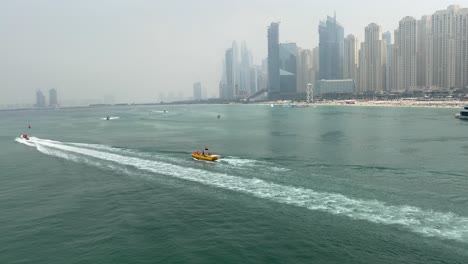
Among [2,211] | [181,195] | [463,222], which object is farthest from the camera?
[181,195]

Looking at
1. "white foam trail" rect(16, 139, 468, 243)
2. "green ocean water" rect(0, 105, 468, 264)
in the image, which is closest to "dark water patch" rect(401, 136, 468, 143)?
"green ocean water" rect(0, 105, 468, 264)

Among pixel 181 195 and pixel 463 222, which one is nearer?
pixel 463 222

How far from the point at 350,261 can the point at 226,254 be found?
22.0 feet

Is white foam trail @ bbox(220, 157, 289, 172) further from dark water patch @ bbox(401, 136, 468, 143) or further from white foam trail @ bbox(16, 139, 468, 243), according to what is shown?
dark water patch @ bbox(401, 136, 468, 143)

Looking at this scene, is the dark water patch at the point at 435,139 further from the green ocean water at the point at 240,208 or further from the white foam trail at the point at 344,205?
the white foam trail at the point at 344,205

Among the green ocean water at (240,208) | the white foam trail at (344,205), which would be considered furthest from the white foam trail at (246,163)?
the white foam trail at (344,205)

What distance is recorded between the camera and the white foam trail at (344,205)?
77.1ft

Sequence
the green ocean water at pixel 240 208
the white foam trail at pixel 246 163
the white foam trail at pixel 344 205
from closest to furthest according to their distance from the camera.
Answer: the green ocean water at pixel 240 208 → the white foam trail at pixel 344 205 → the white foam trail at pixel 246 163

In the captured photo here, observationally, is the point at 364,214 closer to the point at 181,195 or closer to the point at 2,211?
the point at 181,195

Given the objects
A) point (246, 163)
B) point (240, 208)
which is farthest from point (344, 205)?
point (246, 163)

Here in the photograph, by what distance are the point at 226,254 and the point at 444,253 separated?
11.6 m

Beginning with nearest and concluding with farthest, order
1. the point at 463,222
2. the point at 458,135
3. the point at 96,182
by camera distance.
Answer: the point at 463,222, the point at 96,182, the point at 458,135

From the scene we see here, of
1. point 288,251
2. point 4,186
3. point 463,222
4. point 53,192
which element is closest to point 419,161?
point 463,222

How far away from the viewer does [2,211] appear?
30.2 meters
